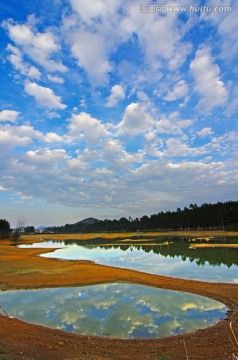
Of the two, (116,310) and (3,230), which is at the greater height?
(3,230)

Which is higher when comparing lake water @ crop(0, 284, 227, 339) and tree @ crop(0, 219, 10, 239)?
tree @ crop(0, 219, 10, 239)

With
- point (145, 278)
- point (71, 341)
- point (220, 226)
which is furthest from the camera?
point (220, 226)

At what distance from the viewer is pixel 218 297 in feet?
61.2

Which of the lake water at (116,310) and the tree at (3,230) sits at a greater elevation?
the tree at (3,230)

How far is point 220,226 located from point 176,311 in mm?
117039

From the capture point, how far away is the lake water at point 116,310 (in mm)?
13781

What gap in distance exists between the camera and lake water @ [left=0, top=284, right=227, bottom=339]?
45.2 ft

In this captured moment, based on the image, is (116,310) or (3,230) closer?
(116,310)

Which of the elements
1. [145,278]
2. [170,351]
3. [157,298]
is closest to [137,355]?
[170,351]

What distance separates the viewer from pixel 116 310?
54.8ft

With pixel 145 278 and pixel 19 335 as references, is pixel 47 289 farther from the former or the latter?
pixel 19 335

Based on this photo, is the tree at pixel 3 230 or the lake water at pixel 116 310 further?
the tree at pixel 3 230

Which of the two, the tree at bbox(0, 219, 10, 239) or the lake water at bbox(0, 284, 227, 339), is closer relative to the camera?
the lake water at bbox(0, 284, 227, 339)

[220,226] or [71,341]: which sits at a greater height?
[220,226]
